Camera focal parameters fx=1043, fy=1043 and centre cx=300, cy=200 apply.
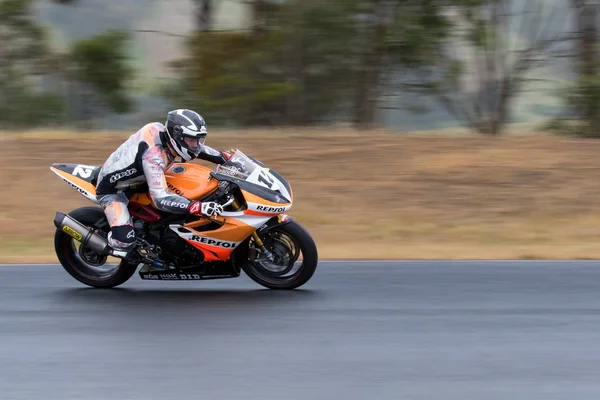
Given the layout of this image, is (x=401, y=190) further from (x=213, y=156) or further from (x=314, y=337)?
(x=314, y=337)

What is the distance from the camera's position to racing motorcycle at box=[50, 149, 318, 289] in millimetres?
8750

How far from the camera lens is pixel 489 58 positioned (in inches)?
862

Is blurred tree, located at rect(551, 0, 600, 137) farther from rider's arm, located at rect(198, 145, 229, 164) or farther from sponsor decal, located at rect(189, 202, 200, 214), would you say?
sponsor decal, located at rect(189, 202, 200, 214)

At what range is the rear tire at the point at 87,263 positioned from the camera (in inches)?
366

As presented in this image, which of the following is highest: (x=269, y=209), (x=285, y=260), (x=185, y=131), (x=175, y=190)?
(x=185, y=131)

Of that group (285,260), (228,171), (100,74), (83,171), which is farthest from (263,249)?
(100,74)

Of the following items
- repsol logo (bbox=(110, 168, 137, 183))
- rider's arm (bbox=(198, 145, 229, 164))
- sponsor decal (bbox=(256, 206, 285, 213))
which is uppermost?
rider's arm (bbox=(198, 145, 229, 164))

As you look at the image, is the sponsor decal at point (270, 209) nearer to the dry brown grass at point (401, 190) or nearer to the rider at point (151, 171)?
the rider at point (151, 171)

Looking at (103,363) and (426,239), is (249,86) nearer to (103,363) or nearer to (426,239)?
(426,239)

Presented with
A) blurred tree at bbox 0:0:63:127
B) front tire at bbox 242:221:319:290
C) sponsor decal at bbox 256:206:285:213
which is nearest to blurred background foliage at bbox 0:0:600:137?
blurred tree at bbox 0:0:63:127

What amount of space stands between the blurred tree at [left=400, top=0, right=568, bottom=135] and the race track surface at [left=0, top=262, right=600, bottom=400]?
11603 mm

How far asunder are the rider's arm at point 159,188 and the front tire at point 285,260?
77cm

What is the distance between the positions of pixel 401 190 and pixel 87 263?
6827 millimetres

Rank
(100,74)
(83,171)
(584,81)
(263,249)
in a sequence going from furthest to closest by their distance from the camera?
(100,74) < (584,81) < (83,171) < (263,249)
